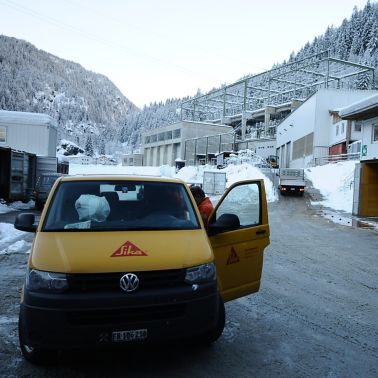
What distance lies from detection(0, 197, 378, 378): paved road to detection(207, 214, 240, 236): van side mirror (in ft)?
3.80

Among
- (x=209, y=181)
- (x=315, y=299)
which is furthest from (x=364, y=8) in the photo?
(x=315, y=299)

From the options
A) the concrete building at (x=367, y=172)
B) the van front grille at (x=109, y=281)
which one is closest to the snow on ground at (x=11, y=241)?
the van front grille at (x=109, y=281)

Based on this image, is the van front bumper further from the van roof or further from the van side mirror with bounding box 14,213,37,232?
the van roof

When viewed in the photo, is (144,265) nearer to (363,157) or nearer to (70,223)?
(70,223)

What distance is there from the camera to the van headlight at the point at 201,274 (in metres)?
3.62

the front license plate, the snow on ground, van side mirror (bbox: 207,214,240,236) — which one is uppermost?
van side mirror (bbox: 207,214,240,236)

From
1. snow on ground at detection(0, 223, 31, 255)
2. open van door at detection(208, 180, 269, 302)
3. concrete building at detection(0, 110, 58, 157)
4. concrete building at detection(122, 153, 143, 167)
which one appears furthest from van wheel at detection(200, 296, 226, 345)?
concrete building at detection(122, 153, 143, 167)

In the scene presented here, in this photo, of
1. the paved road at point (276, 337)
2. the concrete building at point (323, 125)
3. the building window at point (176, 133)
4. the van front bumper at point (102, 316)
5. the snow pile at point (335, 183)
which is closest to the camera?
the van front bumper at point (102, 316)

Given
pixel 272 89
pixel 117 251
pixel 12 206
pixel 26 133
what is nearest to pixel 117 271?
pixel 117 251

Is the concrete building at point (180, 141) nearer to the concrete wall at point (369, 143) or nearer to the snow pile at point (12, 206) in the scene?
the concrete wall at point (369, 143)

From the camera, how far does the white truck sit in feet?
108

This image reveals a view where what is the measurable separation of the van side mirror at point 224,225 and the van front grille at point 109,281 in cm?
107

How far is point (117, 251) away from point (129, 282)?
1.04 feet

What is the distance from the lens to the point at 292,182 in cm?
3300
